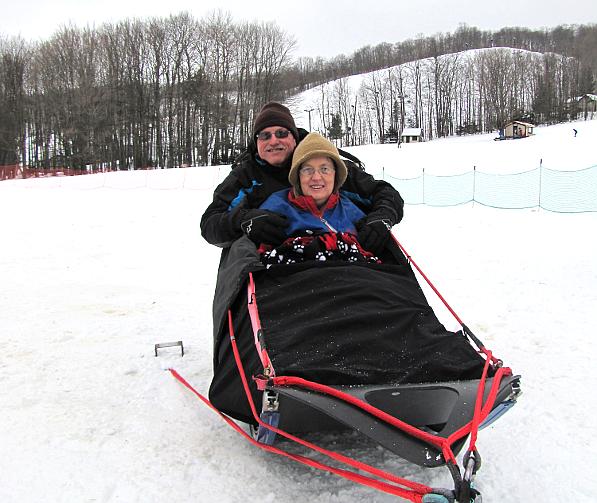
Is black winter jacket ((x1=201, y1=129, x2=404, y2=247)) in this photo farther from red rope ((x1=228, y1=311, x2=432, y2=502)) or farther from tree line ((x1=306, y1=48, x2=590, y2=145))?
tree line ((x1=306, y1=48, x2=590, y2=145))

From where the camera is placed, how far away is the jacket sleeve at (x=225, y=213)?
2475 millimetres

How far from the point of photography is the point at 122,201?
14.9 m

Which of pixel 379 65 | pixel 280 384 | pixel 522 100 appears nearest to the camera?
pixel 280 384

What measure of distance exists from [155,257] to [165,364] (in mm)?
3971

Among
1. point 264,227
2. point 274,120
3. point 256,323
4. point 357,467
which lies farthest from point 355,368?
point 274,120

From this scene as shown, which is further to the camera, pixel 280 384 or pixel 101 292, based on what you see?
pixel 101 292


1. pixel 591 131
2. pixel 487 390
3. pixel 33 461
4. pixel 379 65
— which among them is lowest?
pixel 33 461

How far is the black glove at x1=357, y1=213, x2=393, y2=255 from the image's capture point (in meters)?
2.39

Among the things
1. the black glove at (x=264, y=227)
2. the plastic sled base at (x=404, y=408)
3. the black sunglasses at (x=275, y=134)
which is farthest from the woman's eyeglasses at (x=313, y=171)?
the plastic sled base at (x=404, y=408)

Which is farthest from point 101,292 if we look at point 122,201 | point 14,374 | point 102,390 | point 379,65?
point 379,65

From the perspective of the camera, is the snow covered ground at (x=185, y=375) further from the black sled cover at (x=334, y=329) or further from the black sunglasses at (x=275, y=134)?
the black sunglasses at (x=275, y=134)

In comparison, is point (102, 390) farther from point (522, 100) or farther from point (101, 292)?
point (522, 100)

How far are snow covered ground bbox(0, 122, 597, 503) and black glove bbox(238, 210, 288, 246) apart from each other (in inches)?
33.3

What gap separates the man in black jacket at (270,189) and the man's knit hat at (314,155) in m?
0.24
